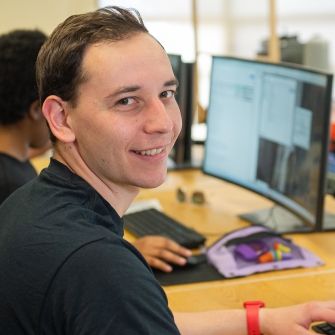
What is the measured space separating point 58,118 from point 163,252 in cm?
62

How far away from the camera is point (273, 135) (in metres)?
1.84

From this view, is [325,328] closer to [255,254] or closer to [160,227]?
[255,254]

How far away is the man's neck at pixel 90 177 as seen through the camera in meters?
1.11

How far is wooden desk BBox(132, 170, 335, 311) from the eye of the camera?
56.4 inches

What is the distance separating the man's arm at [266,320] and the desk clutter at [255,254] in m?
0.26

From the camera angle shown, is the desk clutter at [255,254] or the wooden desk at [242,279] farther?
the desk clutter at [255,254]

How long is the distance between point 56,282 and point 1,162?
106cm

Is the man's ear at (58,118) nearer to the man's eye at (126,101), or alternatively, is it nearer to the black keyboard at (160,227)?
the man's eye at (126,101)

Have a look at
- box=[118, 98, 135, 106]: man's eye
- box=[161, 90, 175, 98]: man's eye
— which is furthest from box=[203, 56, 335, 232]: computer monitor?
box=[118, 98, 135, 106]: man's eye

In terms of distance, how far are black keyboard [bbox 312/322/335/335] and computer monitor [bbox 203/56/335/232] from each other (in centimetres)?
51

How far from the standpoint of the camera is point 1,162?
1.88m

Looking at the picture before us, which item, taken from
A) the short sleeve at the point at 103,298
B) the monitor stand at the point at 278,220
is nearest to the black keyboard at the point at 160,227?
the monitor stand at the point at 278,220

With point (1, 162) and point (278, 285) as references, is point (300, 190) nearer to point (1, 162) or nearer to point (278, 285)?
point (278, 285)

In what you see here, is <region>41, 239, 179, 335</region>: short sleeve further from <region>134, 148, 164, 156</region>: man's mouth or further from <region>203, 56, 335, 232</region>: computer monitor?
<region>203, 56, 335, 232</region>: computer monitor
